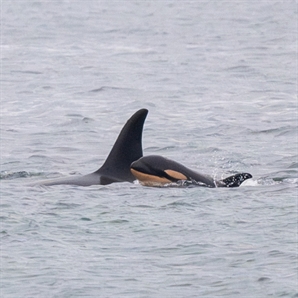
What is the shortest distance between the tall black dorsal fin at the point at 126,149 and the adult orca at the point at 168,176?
44 cm

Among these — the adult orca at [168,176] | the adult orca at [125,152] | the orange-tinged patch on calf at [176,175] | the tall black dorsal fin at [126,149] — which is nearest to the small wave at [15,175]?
the adult orca at [125,152]

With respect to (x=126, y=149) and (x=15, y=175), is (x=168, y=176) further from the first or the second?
(x=15, y=175)

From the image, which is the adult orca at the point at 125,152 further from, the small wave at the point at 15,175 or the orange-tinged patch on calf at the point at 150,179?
the small wave at the point at 15,175

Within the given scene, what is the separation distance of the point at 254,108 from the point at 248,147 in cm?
560

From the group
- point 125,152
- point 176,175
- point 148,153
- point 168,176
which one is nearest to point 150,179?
point 168,176

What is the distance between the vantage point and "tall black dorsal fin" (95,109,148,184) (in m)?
17.3

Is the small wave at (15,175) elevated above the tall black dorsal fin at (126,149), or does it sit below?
below

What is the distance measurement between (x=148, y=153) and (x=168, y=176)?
437 cm

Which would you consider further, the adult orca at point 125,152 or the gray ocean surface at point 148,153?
the adult orca at point 125,152

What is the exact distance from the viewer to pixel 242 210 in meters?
15.0

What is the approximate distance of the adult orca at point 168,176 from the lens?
16.8 m

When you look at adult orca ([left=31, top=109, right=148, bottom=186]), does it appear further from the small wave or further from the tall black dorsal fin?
the small wave

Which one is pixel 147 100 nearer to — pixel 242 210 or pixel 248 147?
pixel 248 147

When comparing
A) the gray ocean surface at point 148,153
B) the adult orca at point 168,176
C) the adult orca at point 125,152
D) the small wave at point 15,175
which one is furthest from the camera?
the small wave at point 15,175
